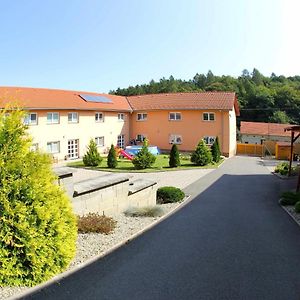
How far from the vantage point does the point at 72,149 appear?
3388cm

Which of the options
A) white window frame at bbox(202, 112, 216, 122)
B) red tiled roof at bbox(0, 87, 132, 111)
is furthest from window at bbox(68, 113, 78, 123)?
white window frame at bbox(202, 112, 216, 122)

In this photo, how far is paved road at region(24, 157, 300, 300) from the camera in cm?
554

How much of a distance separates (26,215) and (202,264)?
342 cm

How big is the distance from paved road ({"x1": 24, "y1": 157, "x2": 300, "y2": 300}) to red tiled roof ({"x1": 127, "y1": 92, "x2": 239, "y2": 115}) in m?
27.6

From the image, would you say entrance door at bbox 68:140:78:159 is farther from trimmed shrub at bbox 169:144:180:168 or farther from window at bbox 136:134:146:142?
trimmed shrub at bbox 169:144:180:168

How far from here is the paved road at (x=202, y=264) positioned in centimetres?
554

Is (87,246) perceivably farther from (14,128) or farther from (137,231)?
(14,128)

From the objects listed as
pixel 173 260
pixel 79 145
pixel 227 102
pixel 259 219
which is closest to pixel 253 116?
pixel 227 102

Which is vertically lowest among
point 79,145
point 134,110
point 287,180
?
point 287,180

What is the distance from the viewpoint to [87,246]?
24.3 feet

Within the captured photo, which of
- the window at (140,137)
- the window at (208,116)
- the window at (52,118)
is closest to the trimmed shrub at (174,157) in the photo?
the window at (52,118)

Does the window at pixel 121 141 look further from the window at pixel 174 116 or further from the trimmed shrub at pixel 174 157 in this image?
the trimmed shrub at pixel 174 157

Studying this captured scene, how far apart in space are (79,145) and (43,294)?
29.6m

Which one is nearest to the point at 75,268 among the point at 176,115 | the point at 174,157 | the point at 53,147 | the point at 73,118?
the point at 174,157
